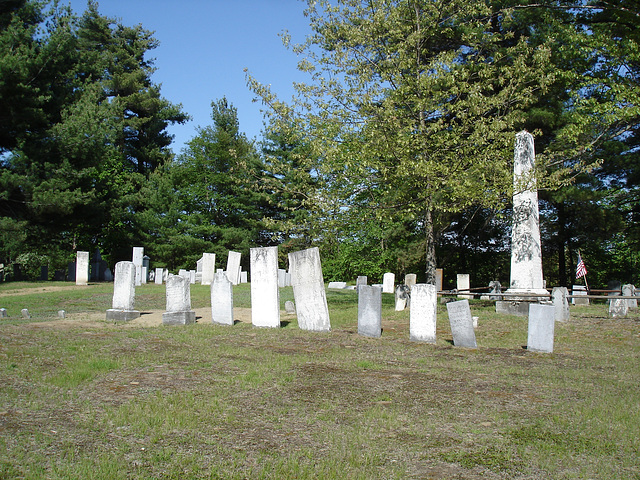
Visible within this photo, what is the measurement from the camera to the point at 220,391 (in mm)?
5703

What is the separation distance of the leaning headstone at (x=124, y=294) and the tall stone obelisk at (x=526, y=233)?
32.7ft

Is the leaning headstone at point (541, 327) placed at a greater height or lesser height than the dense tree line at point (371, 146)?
lesser

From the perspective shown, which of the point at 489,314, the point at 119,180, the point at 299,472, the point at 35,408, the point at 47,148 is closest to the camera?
the point at 299,472

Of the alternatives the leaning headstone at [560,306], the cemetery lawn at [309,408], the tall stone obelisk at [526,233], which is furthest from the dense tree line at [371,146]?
the cemetery lawn at [309,408]

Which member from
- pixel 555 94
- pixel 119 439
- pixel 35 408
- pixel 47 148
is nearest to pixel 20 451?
pixel 119 439

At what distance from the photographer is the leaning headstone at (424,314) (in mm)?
9750

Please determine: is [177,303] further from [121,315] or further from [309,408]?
[309,408]

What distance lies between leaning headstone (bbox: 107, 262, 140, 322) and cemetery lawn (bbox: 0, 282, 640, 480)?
2.67m

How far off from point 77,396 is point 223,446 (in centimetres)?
215

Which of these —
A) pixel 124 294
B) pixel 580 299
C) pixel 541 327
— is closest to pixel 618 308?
pixel 580 299

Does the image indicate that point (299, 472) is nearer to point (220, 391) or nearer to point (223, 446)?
point (223, 446)

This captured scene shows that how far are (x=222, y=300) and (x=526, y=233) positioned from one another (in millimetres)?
8367

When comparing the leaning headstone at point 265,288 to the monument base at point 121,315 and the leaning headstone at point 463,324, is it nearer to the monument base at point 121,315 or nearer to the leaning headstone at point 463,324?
the monument base at point 121,315

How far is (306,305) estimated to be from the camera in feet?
36.0
